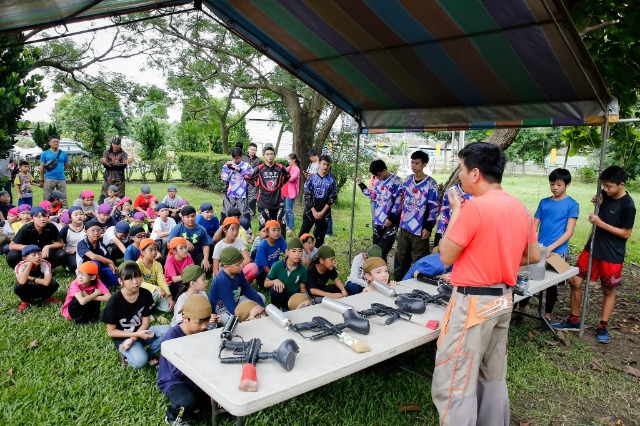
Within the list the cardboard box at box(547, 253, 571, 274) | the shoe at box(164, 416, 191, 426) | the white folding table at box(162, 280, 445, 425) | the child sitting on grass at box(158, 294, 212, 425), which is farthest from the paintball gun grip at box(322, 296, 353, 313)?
the cardboard box at box(547, 253, 571, 274)

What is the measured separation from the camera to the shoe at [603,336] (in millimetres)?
4570

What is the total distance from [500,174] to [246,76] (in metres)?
10.8

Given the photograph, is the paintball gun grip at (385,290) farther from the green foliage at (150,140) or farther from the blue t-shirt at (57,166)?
the green foliage at (150,140)

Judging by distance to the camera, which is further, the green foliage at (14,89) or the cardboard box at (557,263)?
the cardboard box at (557,263)

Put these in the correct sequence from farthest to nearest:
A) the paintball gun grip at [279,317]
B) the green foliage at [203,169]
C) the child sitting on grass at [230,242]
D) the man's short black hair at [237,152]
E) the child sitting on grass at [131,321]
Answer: the green foliage at [203,169], the man's short black hair at [237,152], the child sitting on grass at [230,242], the child sitting on grass at [131,321], the paintball gun grip at [279,317]

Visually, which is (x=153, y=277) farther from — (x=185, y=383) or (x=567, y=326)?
(x=567, y=326)

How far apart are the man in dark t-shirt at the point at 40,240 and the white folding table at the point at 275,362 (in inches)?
160

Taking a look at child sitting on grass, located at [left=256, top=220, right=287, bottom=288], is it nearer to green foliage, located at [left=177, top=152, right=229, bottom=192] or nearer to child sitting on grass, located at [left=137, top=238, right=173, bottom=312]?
child sitting on grass, located at [left=137, top=238, right=173, bottom=312]

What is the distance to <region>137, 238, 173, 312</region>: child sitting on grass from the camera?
4.72m

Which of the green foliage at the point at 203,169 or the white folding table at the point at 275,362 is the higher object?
the green foliage at the point at 203,169

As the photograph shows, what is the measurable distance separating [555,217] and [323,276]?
2617 mm

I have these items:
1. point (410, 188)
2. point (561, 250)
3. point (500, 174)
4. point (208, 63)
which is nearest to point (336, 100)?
point (410, 188)

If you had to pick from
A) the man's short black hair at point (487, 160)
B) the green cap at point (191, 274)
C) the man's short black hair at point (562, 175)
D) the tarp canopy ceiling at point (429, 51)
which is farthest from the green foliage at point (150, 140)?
the man's short black hair at point (487, 160)

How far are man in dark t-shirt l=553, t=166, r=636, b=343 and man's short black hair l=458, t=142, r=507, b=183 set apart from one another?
263 centimetres
